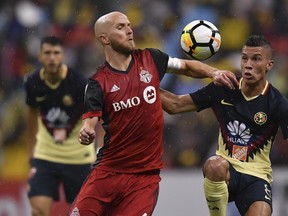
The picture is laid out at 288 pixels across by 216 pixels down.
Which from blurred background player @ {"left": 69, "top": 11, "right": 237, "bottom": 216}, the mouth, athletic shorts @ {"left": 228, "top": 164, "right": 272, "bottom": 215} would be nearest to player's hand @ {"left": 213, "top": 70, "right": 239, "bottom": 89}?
blurred background player @ {"left": 69, "top": 11, "right": 237, "bottom": 216}

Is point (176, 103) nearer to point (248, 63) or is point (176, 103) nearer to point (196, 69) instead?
point (196, 69)

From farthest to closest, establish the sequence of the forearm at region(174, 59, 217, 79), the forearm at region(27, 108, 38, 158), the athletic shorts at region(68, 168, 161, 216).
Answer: the forearm at region(27, 108, 38, 158)
the forearm at region(174, 59, 217, 79)
the athletic shorts at region(68, 168, 161, 216)

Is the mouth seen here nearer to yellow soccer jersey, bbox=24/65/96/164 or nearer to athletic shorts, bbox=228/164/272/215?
athletic shorts, bbox=228/164/272/215

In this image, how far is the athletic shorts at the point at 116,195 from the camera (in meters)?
6.75

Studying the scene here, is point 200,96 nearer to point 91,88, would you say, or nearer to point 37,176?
point 91,88

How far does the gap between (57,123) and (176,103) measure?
7.65 feet

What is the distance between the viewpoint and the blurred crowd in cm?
1225

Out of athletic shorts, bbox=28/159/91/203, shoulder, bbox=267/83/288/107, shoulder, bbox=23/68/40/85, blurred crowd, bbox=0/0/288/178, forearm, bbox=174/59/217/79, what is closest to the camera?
forearm, bbox=174/59/217/79

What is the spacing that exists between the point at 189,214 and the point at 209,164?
13.0 ft

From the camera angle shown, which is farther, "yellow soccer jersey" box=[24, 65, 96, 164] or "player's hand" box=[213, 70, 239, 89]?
"yellow soccer jersey" box=[24, 65, 96, 164]

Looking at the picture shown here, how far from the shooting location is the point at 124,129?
22.4ft

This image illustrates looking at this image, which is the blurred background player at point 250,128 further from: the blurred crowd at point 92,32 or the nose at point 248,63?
the blurred crowd at point 92,32

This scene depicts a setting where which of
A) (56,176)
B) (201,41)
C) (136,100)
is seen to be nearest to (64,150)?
(56,176)

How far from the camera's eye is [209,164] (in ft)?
22.8
